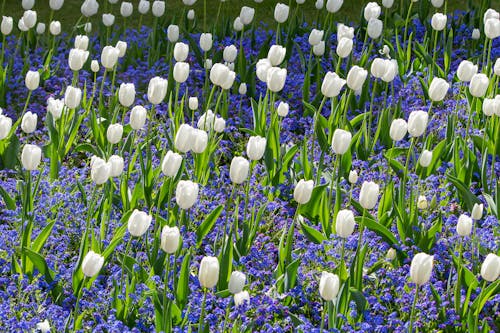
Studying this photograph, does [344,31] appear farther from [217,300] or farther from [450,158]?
[217,300]

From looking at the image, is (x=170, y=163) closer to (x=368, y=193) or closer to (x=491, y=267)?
(x=368, y=193)

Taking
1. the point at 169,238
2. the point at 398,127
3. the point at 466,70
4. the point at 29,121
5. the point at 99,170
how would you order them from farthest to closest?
the point at 466,70 < the point at 29,121 < the point at 398,127 < the point at 99,170 < the point at 169,238

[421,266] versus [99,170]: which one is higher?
[99,170]

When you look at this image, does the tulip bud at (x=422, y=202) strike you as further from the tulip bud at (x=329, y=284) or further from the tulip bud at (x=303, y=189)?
the tulip bud at (x=329, y=284)

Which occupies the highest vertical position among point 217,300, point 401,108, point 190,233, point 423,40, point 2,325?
point 423,40

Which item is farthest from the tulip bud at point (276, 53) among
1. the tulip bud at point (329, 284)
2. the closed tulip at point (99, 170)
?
the tulip bud at point (329, 284)

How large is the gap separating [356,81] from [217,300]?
1.44 meters

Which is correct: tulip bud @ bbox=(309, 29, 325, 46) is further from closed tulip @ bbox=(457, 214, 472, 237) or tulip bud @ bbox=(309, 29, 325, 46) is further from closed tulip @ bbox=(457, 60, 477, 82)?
closed tulip @ bbox=(457, 214, 472, 237)

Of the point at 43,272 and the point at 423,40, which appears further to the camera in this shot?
the point at 423,40

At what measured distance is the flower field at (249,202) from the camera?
3631mm

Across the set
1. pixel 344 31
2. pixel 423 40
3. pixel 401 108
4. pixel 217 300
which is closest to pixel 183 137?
pixel 217 300

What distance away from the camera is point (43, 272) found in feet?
12.7

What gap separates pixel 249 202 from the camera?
4703 millimetres

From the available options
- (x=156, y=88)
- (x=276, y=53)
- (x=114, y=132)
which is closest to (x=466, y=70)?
(x=276, y=53)
